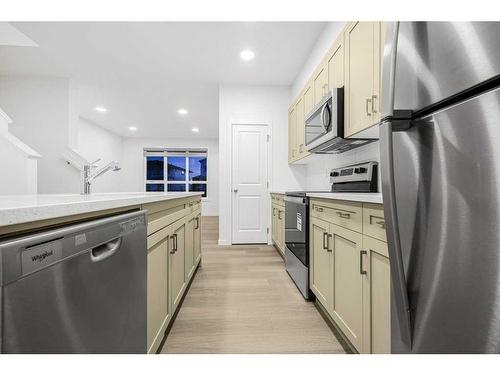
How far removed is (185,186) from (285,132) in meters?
5.48

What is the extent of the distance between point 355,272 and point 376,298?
7.3 inches

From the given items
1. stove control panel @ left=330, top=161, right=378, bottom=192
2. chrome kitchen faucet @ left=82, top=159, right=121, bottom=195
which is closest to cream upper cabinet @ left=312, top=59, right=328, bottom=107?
stove control panel @ left=330, top=161, right=378, bottom=192

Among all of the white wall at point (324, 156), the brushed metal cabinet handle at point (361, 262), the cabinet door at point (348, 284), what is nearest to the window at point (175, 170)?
the white wall at point (324, 156)

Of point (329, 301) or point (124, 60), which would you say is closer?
point (329, 301)

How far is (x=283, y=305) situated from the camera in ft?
6.14

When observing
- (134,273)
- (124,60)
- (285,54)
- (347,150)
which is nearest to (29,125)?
(124,60)

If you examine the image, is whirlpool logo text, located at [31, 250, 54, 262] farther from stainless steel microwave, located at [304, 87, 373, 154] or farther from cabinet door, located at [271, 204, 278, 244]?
cabinet door, located at [271, 204, 278, 244]

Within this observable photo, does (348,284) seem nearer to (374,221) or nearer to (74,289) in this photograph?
(374,221)

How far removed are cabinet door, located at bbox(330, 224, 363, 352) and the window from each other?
7182mm

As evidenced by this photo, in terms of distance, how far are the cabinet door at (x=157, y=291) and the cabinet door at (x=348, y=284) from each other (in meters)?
0.97

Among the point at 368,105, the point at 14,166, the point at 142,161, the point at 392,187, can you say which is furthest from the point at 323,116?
the point at 142,161

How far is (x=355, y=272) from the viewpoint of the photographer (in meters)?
1.23

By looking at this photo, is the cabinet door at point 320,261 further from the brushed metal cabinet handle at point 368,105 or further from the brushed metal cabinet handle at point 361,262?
the brushed metal cabinet handle at point 368,105
